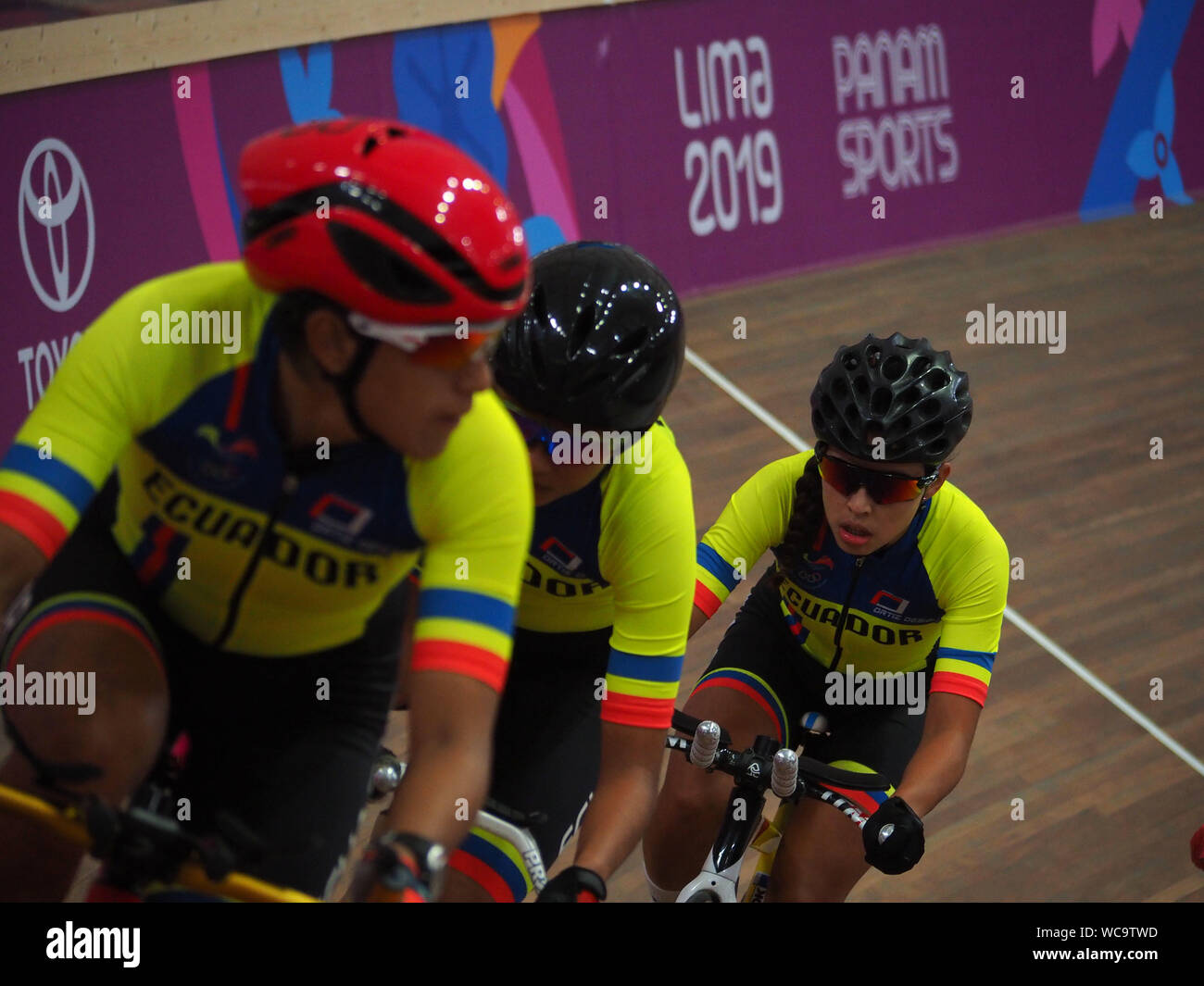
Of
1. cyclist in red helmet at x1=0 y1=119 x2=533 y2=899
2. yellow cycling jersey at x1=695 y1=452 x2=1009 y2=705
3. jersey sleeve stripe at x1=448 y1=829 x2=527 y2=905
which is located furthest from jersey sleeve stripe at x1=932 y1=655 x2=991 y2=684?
cyclist in red helmet at x1=0 y1=119 x2=533 y2=899

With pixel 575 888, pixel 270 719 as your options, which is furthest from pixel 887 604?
pixel 270 719

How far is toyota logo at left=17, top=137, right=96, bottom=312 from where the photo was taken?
477cm

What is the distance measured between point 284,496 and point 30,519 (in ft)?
0.99

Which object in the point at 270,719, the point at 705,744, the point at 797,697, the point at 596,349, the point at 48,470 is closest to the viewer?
the point at 48,470

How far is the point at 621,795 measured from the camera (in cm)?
238

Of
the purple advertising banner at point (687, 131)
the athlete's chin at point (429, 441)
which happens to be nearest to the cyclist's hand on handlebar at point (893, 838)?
the athlete's chin at point (429, 441)

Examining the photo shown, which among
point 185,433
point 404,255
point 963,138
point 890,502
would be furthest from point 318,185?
point 963,138

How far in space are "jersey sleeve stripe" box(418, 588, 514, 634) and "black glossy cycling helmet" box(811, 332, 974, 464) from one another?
138cm

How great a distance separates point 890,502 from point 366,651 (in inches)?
51.6

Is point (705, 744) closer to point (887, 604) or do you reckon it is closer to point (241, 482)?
point (887, 604)

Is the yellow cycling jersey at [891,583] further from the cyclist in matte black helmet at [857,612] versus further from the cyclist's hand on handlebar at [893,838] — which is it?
the cyclist's hand on handlebar at [893,838]

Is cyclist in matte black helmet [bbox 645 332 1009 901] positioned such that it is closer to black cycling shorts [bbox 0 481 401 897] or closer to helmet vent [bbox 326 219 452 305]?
black cycling shorts [bbox 0 481 401 897]

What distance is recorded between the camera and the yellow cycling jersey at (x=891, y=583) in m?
3.03
